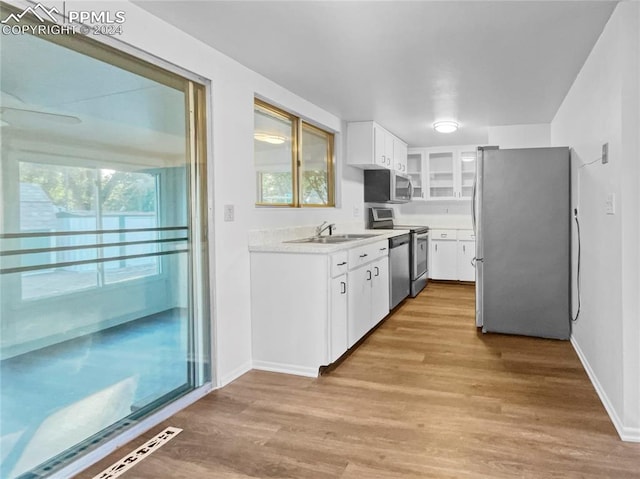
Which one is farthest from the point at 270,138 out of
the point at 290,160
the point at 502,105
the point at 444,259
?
the point at 444,259

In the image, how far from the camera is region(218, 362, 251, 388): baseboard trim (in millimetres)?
2929

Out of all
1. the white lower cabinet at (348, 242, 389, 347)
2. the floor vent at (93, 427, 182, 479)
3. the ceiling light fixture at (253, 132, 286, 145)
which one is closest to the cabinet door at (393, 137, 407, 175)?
the white lower cabinet at (348, 242, 389, 347)

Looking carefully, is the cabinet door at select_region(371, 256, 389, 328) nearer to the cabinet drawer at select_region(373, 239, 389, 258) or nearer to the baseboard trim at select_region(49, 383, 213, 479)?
the cabinet drawer at select_region(373, 239, 389, 258)

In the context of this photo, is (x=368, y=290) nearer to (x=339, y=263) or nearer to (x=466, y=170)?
(x=339, y=263)

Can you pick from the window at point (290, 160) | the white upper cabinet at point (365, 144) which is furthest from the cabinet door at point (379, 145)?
the window at point (290, 160)

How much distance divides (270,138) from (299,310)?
149cm

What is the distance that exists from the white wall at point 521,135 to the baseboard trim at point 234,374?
414cm

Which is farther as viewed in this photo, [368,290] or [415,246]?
[415,246]

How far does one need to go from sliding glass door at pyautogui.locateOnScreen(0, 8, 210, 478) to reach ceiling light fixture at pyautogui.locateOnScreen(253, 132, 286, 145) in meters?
0.82

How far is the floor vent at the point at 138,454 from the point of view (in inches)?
76.6

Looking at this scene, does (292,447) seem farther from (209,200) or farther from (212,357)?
(209,200)

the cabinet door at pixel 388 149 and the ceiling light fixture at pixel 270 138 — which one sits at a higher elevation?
the cabinet door at pixel 388 149

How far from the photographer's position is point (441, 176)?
23.4ft

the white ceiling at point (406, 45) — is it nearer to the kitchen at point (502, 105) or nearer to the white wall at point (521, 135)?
the kitchen at point (502, 105)
